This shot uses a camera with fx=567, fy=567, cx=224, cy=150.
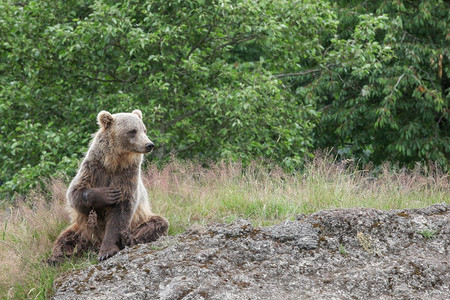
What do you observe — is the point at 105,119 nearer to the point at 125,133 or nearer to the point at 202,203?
the point at 125,133

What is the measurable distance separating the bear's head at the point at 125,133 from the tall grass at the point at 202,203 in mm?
946

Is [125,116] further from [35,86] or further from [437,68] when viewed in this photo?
[437,68]

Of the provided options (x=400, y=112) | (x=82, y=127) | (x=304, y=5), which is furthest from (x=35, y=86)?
(x=400, y=112)

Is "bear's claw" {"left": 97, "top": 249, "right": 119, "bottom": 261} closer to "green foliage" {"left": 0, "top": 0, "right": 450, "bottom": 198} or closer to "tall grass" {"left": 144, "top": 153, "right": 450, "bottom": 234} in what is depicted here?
"tall grass" {"left": 144, "top": 153, "right": 450, "bottom": 234}

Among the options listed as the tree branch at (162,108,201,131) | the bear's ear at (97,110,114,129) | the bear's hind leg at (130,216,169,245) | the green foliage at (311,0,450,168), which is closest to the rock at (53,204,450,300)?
the bear's hind leg at (130,216,169,245)

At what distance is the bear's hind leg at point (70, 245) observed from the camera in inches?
191

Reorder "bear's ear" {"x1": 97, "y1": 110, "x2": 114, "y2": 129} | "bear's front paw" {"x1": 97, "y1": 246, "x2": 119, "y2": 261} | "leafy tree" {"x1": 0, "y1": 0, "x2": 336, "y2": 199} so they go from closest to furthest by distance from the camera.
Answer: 1. "bear's front paw" {"x1": 97, "y1": 246, "x2": 119, "y2": 261}
2. "bear's ear" {"x1": 97, "y1": 110, "x2": 114, "y2": 129}
3. "leafy tree" {"x1": 0, "y1": 0, "x2": 336, "y2": 199}

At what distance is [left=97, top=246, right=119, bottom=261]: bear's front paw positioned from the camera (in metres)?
4.59

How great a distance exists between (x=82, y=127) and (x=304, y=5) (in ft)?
13.5

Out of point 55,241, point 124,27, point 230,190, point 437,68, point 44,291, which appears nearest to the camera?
point 44,291

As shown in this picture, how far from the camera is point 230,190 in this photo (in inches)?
243

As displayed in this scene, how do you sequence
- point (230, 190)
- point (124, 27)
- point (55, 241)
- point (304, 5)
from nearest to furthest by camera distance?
point (55, 241)
point (230, 190)
point (124, 27)
point (304, 5)

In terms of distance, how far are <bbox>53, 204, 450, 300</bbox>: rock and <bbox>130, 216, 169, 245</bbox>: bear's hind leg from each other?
24 centimetres

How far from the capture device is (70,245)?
500 centimetres
